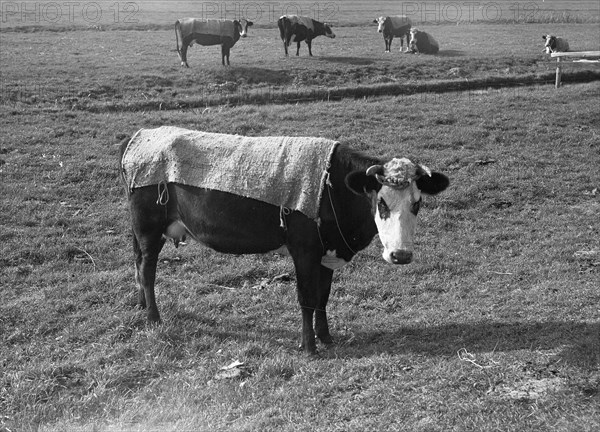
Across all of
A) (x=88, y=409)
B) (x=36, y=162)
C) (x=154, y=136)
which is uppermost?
(x=154, y=136)

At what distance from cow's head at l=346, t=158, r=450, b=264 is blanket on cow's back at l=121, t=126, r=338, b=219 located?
A: 58 cm

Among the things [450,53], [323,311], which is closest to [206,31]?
[450,53]

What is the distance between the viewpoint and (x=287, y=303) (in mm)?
8359

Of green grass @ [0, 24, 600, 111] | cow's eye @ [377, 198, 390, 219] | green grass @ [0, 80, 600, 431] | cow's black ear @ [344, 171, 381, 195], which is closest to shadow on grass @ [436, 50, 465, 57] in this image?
green grass @ [0, 24, 600, 111]

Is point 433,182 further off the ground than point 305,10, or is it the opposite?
point 305,10

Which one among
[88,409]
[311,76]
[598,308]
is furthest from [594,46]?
[88,409]

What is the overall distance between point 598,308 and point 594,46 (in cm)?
2972

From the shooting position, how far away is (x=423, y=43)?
32281 mm

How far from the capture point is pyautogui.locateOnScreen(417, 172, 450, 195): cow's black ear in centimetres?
661

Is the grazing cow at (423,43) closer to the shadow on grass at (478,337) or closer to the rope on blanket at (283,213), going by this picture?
the shadow on grass at (478,337)

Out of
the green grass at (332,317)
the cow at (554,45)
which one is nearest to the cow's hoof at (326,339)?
the green grass at (332,317)

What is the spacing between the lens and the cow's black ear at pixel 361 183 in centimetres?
653

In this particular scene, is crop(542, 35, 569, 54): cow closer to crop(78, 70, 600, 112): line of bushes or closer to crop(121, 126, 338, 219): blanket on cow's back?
crop(78, 70, 600, 112): line of bushes

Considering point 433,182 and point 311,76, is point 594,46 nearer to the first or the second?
point 311,76
